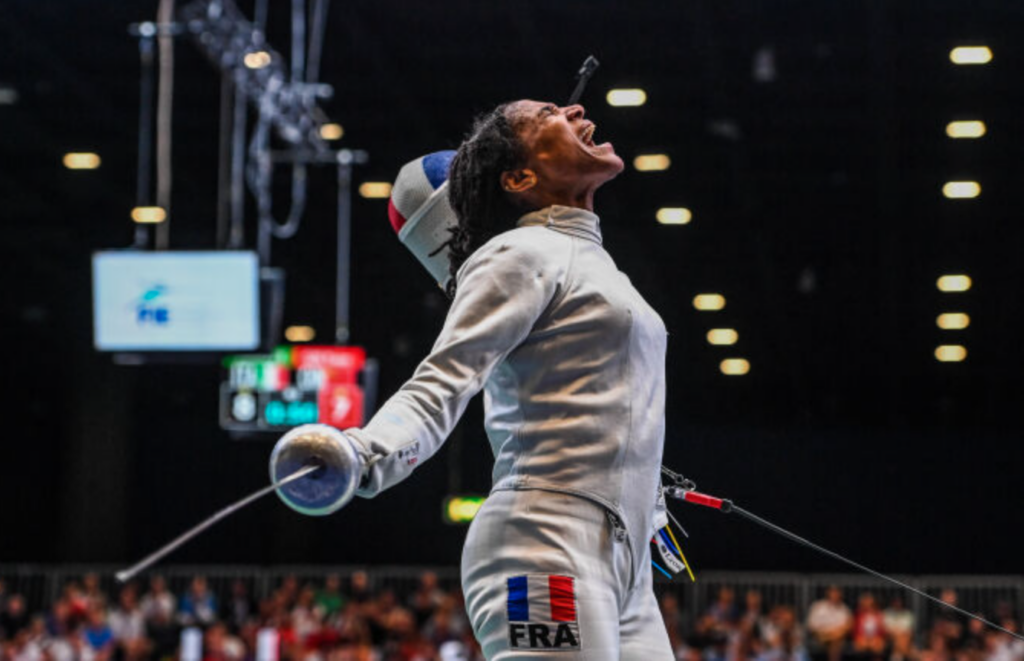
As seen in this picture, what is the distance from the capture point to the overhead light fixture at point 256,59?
9594 millimetres

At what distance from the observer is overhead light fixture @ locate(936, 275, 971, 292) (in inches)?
614

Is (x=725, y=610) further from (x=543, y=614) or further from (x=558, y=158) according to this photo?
(x=543, y=614)

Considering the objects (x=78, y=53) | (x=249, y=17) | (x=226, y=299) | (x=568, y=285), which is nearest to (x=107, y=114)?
(x=78, y=53)

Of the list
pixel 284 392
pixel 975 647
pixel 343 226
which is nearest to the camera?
pixel 284 392

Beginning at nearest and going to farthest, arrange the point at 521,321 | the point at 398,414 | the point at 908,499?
1. the point at 398,414
2. the point at 521,321
3. the point at 908,499

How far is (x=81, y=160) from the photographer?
14773mm

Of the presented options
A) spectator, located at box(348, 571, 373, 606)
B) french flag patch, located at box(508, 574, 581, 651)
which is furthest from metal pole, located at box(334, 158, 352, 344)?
french flag patch, located at box(508, 574, 581, 651)

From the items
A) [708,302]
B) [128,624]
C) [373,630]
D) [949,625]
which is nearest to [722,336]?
[708,302]

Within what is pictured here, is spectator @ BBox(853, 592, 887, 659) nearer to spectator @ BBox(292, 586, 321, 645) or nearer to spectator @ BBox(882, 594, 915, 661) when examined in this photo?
spectator @ BBox(882, 594, 915, 661)

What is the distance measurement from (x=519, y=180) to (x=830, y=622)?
12476mm

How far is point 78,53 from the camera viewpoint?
11602 millimetres

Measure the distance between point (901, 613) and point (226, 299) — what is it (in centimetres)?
855

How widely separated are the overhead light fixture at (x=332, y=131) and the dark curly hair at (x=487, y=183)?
10124 millimetres

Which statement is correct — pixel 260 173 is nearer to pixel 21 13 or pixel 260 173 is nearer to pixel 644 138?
pixel 21 13
